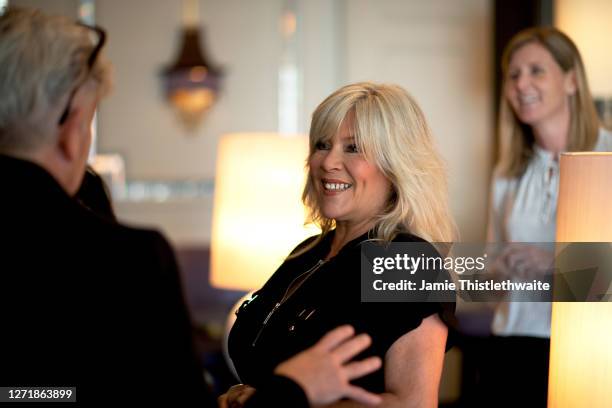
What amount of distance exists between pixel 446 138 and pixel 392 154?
3.26 metres

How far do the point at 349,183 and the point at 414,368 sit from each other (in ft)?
1.64

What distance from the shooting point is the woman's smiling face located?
1.88 meters

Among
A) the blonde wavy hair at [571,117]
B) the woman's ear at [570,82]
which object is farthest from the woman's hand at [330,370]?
the woman's ear at [570,82]

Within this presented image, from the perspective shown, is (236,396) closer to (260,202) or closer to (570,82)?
(260,202)

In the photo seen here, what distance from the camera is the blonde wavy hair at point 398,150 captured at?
183 centimetres

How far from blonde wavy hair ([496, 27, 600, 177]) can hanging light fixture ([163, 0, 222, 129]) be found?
2.37 metres

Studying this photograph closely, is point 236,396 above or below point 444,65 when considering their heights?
below

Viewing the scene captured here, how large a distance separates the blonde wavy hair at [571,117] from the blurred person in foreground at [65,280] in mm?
2018

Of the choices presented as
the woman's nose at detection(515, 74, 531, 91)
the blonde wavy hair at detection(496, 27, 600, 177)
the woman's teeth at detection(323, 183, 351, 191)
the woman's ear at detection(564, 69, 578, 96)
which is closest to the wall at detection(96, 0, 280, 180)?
the blonde wavy hair at detection(496, 27, 600, 177)

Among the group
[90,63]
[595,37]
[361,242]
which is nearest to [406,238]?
[361,242]

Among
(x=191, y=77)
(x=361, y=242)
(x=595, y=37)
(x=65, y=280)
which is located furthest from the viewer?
(x=191, y=77)

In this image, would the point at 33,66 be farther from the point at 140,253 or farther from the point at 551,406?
the point at 551,406

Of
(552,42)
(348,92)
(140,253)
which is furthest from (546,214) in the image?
(140,253)

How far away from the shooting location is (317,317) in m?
1.72
